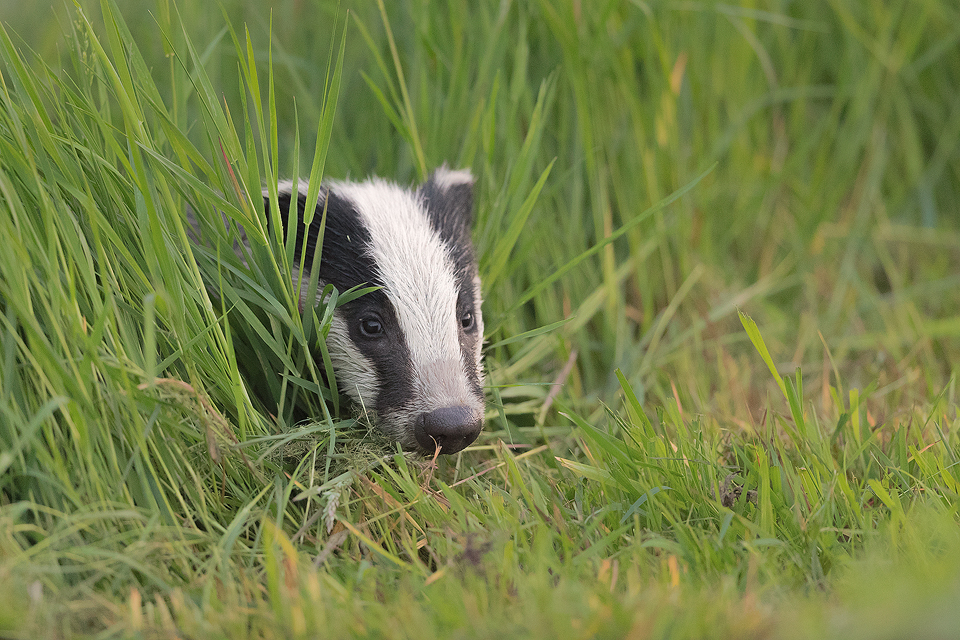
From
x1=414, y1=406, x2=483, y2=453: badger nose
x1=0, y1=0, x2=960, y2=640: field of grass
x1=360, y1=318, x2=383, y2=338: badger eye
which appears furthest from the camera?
x1=360, y1=318, x2=383, y2=338: badger eye

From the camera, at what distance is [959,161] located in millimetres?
4957

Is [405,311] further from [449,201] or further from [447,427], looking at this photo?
[449,201]

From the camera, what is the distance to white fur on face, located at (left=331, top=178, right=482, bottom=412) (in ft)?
9.48

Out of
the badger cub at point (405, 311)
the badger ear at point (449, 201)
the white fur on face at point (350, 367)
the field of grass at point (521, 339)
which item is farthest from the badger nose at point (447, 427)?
the badger ear at point (449, 201)

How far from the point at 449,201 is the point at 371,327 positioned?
0.80 meters

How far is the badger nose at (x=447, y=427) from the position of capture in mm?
2729

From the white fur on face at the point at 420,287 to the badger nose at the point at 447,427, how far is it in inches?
1.6

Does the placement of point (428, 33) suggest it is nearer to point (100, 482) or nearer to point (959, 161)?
point (100, 482)

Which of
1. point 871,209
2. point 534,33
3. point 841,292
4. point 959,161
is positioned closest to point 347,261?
point 534,33

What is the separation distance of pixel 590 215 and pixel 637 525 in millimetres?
2324

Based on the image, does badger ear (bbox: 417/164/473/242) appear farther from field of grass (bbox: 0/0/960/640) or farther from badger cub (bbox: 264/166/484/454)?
field of grass (bbox: 0/0/960/640)

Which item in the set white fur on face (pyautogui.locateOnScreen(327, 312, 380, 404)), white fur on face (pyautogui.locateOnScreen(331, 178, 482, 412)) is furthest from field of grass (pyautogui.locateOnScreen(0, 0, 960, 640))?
white fur on face (pyautogui.locateOnScreen(331, 178, 482, 412))

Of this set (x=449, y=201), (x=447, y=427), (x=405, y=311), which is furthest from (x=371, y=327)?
(x=449, y=201)

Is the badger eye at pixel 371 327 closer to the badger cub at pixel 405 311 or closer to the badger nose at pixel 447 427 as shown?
the badger cub at pixel 405 311
